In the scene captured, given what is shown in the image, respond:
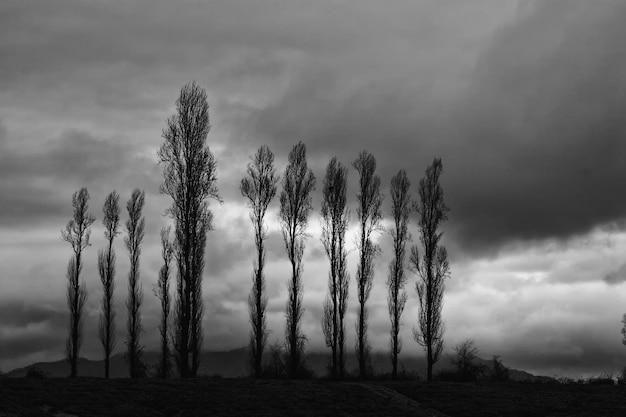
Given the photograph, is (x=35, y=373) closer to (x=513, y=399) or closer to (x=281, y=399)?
(x=281, y=399)

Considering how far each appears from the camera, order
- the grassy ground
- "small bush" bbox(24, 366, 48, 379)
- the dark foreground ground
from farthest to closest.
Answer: "small bush" bbox(24, 366, 48, 379) < the grassy ground < the dark foreground ground

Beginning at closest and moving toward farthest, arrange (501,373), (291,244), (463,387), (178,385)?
(178,385) < (463,387) < (291,244) < (501,373)

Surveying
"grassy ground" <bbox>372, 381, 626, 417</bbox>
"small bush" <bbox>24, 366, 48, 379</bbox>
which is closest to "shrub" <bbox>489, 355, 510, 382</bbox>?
"grassy ground" <bbox>372, 381, 626, 417</bbox>

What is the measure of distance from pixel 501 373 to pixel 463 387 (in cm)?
1308

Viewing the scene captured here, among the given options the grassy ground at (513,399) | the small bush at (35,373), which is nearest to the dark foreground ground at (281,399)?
the grassy ground at (513,399)

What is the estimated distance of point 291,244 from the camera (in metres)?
56.7

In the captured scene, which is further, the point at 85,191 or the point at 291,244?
the point at 85,191

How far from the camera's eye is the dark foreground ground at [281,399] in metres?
35.0

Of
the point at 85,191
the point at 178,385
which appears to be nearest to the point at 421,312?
the point at 178,385

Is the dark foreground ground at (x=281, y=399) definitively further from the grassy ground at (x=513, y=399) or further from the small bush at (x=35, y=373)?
the small bush at (x=35, y=373)

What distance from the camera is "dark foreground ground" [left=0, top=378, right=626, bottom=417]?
35.0 meters

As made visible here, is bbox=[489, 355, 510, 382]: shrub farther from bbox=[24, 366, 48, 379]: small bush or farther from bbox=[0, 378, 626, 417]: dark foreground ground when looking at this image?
bbox=[24, 366, 48, 379]: small bush

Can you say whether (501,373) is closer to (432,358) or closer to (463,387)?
(432,358)

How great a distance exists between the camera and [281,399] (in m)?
39.5
